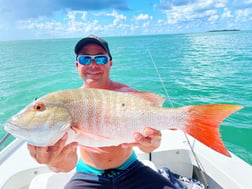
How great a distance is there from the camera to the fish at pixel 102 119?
130cm

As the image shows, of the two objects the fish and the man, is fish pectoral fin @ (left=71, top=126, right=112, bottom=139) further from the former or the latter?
the man

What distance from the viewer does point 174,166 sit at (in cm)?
271

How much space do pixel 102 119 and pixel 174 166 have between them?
68.3 inches

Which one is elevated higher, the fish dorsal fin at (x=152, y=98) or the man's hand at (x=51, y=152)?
the fish dorsal fin at (x=152, y=98)

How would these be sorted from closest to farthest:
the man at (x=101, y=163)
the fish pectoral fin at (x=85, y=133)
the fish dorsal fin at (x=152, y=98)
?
the fish pectoral fin at (x=85, y=133) → the fish dorsal fin at (x=152, y=98) → the man at (x=101, y=163)

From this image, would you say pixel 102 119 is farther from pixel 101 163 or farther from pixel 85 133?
pixel 101 163

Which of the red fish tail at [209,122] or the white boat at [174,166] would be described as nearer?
the red fish tail at [209,122]

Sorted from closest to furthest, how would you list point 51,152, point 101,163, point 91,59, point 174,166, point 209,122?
point 209,122 → point 51,152 → point 101,163 → point 91,59 → point 174,166

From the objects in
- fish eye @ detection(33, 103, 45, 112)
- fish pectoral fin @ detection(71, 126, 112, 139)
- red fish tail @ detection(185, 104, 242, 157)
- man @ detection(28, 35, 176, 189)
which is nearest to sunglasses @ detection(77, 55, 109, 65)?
man @ detection(28, 35, 176, 189)

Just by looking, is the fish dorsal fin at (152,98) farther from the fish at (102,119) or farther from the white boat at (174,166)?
the white boat at (174,166)

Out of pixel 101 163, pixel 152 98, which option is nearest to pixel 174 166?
pixel 101 163

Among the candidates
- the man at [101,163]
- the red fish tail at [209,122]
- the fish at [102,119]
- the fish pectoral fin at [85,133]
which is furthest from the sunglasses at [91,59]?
the red fish tail at [209,122]

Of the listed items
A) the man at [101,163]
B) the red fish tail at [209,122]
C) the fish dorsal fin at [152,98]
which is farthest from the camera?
the man at [101,163]

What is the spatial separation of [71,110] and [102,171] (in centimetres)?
85
